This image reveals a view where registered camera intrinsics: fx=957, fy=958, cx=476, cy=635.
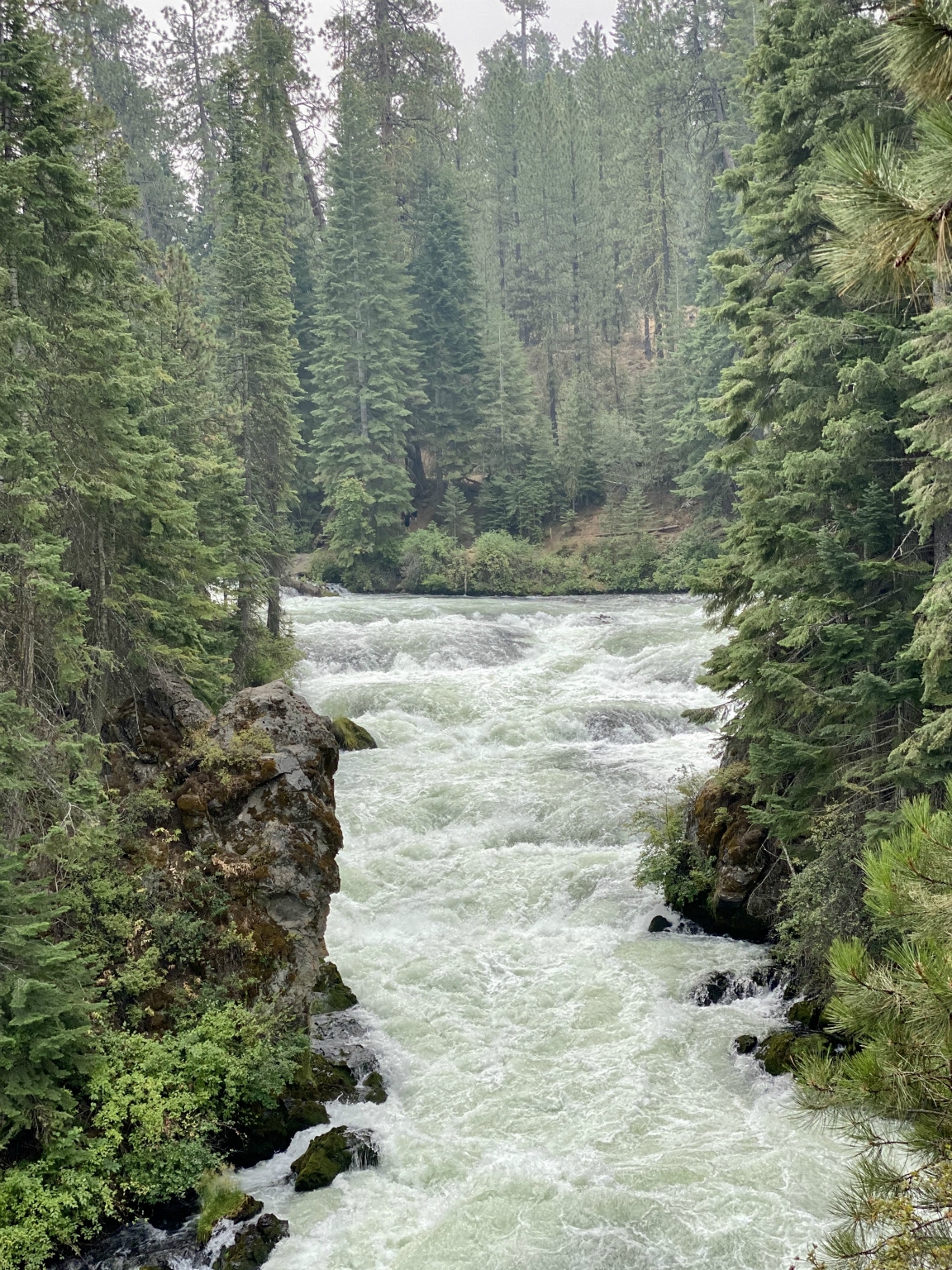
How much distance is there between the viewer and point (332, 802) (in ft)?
40.8

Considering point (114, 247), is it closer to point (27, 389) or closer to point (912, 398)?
point (27, 389)

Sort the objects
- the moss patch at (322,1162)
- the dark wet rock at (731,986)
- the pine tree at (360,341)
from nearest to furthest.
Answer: the moss patch at (322,1162)
the dark wet rock at (731,986)
the pine tree at (360,341)

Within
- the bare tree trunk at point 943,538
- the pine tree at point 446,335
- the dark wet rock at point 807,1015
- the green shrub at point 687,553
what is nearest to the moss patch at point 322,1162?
the dark wet rock at point 807,1015

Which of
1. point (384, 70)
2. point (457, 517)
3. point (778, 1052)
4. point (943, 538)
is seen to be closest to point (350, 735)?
point (778, 1052)

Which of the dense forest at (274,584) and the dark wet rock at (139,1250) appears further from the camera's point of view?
the dark wet rock at (139,1250)

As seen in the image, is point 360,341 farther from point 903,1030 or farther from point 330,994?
point 903,1030

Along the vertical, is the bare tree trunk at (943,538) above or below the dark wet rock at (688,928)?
above

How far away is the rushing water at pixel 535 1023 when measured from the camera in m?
8.14

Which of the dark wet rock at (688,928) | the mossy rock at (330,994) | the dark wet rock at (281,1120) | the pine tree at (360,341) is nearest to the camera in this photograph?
the dark wet rock at (281,1120)

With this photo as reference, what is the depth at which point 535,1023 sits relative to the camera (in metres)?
11.2

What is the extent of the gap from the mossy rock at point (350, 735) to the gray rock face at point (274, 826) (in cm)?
681

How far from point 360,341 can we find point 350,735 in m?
24.9

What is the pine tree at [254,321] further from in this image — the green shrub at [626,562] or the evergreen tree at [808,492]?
the green shrub at [626,562]

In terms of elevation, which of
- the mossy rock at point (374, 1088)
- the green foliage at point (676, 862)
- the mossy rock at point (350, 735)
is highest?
the mossy rock at point (350, 735)
